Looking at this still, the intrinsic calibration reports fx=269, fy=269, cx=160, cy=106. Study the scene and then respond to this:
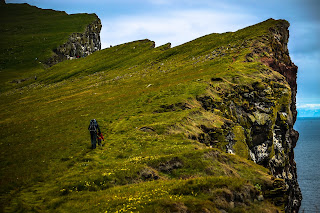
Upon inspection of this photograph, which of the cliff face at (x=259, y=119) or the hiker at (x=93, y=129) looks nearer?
the hiker at (x=93, y=129)

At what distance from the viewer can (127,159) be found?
31.5 meters

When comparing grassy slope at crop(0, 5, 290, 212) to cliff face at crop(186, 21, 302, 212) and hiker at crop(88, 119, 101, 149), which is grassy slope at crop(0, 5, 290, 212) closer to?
hiker at crop(88, 119, 101, 149)

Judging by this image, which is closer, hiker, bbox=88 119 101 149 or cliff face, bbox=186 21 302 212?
hiker, bbox=88 119 101 149

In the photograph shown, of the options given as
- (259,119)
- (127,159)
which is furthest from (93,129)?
(259,119)

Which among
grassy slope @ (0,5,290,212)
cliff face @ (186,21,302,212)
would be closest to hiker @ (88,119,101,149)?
grassy slope @ (0,5,290,212)

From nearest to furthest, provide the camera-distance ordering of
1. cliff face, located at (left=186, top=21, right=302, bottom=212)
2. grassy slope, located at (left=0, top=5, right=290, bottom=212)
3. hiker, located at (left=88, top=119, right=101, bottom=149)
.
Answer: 1. grassy slope, located at (left=0, top=5, right=290, bottom=212)
2. hiker, located at (left=88, top=119, right=101, bottom=149)
3. cliff face, located at (left=186, top=21, right=302, bottom=212)

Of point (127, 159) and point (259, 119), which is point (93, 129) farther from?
point (259, 119)

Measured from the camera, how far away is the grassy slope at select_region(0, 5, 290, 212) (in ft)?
70.9

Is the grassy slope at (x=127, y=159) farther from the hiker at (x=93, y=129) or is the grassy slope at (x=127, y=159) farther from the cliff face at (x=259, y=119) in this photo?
the cliff face at (x=259, y=119)

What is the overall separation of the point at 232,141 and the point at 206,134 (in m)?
6.82

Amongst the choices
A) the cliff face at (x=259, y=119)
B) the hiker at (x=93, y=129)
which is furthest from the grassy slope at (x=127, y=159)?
the cliff face at (x=259, y=119)

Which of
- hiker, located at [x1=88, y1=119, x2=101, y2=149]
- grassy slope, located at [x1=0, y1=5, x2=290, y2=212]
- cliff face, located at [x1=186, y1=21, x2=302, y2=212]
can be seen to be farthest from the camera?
cliff face, located at [x1=186, y1=21, x2=302, y2=212]

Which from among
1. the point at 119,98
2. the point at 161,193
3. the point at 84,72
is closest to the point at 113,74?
the point at 84,72

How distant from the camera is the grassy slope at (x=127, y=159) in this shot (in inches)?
851
